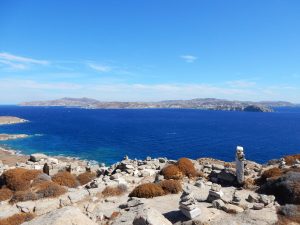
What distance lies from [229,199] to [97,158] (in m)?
57.4

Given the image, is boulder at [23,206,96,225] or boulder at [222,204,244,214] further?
boulder at [222,204,244,214]

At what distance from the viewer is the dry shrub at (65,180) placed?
3089 cm

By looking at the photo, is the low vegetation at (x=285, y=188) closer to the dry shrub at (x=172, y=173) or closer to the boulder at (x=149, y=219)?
the dry shrub at (x=172, y=173)

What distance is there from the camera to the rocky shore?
747 inches

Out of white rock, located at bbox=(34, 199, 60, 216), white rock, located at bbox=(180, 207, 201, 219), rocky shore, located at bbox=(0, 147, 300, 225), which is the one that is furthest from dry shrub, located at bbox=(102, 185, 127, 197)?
white rock, located at bbox=(180, 207, 201, 219)

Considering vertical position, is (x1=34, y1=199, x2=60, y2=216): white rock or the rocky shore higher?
the rocky shore

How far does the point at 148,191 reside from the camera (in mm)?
25641

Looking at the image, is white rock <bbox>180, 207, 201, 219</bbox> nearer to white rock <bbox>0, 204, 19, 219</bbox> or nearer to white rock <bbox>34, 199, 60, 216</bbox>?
white rock <bbox>34, 199, 60, 216</bbox>

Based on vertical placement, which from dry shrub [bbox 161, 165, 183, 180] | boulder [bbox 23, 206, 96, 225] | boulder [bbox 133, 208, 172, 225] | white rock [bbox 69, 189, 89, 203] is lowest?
white rock [bbox 69, 189, 89, 203]

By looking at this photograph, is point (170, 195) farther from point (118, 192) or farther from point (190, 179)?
point (190, 179)

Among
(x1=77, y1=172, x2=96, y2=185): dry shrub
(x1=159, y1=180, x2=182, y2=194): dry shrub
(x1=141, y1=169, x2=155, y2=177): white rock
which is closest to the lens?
(x1=159, y1=180, x2=182, y2=194): dry shrub

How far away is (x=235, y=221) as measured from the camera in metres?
18.9

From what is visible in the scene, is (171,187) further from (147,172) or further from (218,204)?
(147,172)

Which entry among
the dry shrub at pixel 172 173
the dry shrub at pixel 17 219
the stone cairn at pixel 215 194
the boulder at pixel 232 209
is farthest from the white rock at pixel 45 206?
the boulder at pixel 232 209
